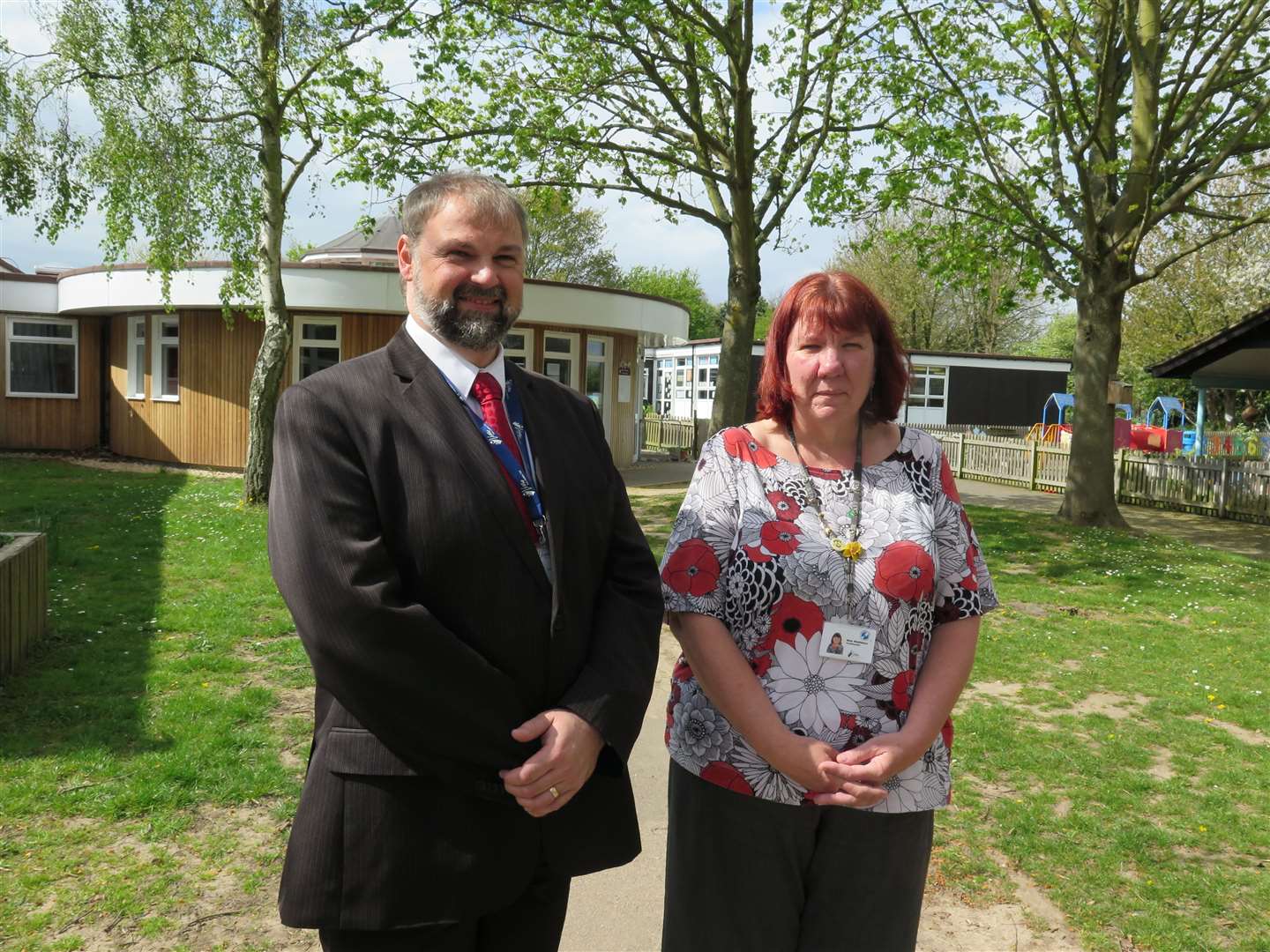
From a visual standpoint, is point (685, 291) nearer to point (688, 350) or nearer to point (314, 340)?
point (688, 350)

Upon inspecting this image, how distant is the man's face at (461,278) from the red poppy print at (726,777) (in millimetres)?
1149

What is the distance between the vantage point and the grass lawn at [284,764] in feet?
12.2

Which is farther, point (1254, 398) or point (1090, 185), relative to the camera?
point (1254, 398)

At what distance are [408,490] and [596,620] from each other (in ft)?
1.77

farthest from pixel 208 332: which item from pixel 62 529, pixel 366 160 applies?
pixel 62 529

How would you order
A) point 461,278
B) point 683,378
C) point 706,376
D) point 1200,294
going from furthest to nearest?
point 683,378, point 706,376, point 1200,294, point 461,278

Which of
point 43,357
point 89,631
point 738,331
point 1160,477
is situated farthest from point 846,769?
point 43,357

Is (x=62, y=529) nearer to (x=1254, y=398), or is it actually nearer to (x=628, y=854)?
(x=628, y=854)

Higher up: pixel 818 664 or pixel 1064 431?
pixel 1064 431

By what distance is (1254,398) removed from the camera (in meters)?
35.1

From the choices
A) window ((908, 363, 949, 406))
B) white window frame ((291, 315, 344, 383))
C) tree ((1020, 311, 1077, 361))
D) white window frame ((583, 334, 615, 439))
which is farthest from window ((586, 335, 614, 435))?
tree ((1020, 311, 1077, 361))

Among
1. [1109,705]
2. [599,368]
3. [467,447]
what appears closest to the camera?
[467,447]

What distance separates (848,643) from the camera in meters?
2.39

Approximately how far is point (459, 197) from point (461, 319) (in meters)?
0.27
